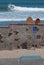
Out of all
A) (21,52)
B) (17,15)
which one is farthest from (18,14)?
(21,52)

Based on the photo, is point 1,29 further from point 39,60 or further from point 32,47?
point 39,60

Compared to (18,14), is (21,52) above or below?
above

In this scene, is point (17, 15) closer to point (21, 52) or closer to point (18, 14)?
point (18, 14)

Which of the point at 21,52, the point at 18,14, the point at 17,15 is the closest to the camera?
the point at 21,52

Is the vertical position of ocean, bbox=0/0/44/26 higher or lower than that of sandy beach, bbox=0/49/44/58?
lower

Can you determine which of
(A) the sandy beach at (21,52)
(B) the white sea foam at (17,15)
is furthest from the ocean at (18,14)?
(A) the sandy beach at (21,52)

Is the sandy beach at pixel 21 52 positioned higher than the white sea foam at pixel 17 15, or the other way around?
the sandy beach at pixel 21 52

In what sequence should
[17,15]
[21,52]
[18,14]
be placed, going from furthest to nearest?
[18,14]
[17,15]
[21,52]

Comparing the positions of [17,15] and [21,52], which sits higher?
[21,52]

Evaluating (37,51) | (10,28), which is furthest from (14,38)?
(37,51)

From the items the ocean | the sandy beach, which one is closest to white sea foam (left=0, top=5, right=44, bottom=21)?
the ocean

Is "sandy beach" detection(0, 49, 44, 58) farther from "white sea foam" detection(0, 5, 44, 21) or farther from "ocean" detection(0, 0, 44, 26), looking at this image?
"white sea foam" detection(0, 5, 44, 21)

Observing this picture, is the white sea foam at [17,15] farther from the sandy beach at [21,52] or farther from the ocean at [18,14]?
the sandy beach at [21,52]

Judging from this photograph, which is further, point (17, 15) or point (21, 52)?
point (17, 15)
